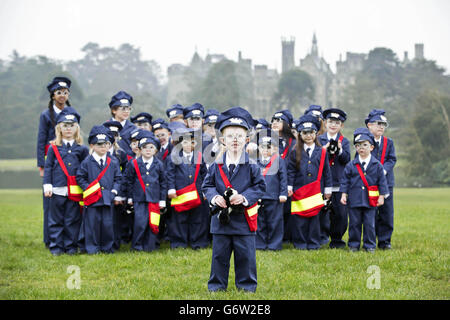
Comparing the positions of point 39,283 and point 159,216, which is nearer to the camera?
point 39,283

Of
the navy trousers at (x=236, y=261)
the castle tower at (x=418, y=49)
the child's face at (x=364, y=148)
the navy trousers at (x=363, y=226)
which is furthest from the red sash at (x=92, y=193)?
the castle tower at (x=418, y=49)

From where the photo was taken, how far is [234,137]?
18.3 feet

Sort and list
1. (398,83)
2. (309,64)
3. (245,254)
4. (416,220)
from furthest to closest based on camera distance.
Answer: (309,64)
(398,83)
(416,220)
(245,254)

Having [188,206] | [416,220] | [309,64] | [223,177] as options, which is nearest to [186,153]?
[188,206]

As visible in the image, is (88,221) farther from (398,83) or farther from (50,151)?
(398,83)

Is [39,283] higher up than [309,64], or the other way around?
[309,64]

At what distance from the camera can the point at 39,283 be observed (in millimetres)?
6359

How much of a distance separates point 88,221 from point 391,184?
4.75 metres

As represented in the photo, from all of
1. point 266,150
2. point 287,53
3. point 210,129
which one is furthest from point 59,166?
point 287,53

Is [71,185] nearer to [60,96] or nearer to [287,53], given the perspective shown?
[60,96]

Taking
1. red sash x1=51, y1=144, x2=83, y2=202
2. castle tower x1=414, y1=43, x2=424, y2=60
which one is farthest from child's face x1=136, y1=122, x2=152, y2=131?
castle tower x1=414, y1=43, x2=424, y2=60

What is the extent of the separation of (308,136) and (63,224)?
3.96 meters

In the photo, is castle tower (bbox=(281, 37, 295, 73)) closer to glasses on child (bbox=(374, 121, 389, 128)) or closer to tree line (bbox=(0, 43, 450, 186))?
tree line (bbox=(0, 43, 450, 186))
